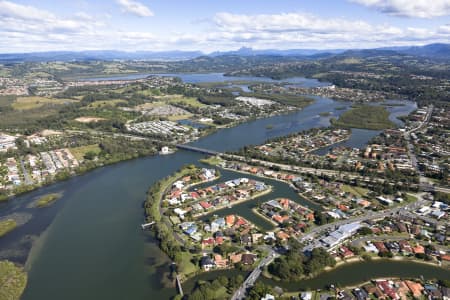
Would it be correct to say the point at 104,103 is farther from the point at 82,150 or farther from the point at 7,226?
the point at 7,226

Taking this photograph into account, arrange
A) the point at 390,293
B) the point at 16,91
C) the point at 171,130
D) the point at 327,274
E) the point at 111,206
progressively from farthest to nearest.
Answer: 1. the point at 16,91
2. the point at 171,130
3. the point at 111,206
4. the point at 327,274
5. the point at 390,293

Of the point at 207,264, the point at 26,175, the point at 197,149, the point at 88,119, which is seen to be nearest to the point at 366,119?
the point at 197,149

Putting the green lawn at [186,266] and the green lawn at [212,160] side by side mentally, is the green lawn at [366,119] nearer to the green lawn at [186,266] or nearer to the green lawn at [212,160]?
the green lawn at [212,160]

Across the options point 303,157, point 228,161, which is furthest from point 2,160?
point 303,157

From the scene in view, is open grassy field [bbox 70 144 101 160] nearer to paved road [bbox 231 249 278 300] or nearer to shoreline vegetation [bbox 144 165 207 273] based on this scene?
shoreline vegetation [bbox 144 165 207 273]

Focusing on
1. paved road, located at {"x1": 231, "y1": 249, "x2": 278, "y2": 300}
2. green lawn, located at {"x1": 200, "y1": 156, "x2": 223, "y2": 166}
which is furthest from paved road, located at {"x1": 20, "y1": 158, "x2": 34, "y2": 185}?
paved road, located at {"x1": 231, "y1": 249, "x2": 278, "y2": 300}

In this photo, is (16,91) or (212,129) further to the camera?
(16,91)

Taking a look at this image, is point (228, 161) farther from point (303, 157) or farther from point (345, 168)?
point (345, 168)
